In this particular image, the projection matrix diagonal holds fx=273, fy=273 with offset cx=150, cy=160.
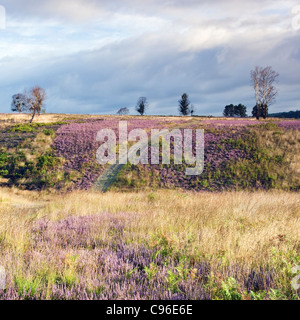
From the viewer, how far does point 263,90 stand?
70.9m

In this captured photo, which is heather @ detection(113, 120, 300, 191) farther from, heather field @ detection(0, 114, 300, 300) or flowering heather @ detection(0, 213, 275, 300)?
flowering heather @ detection(0, 213, 275, 300)

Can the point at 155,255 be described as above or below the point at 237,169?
above

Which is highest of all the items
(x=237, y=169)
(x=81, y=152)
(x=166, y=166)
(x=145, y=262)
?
(x=81, y=152)

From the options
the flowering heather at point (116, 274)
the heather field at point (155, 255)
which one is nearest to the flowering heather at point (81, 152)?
the heather field at point (155, 255)

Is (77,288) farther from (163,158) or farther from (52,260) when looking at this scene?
(163,158)

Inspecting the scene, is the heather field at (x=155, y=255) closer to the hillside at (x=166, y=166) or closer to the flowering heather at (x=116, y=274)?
the flowering heather at (x=116, y=274)

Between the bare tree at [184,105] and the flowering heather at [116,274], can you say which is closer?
the flowering heather at [116,274]

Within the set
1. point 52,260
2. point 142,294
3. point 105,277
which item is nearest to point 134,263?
point 105,277

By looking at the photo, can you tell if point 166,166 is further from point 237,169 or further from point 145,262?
point 145,262

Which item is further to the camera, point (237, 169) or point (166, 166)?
point (166, 166)

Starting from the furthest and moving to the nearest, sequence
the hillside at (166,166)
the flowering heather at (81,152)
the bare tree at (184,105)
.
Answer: the bare tree at (184,105)
the flowering heather at (81,152)
the hillside at (166,166)

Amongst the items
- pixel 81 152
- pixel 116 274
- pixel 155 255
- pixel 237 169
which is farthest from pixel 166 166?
pixel 116 274

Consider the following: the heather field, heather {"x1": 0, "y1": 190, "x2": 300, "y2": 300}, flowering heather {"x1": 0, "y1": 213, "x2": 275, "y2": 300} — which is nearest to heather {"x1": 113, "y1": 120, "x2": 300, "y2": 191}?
the heather field

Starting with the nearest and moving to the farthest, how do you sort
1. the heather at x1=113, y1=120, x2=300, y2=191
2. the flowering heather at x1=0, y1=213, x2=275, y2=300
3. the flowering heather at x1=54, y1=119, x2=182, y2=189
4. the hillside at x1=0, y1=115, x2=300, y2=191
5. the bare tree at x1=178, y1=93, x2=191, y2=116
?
the flowering heather at x1=0, y1=213, x2=275, y2=300, the heather at x1=113, y1=120, x2=300, y2=191, the hillside at x1=0, y1=115, x2=300, y2=191, the flowering heather at x1=54, y1=119, x2=182, y2=189, the bare tree at x1=178, y1=93, x2=191, y2=116
